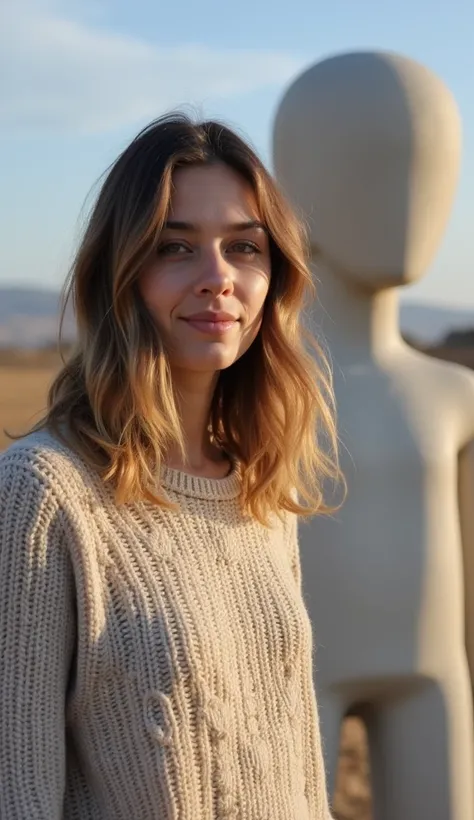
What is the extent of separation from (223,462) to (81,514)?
0.33m

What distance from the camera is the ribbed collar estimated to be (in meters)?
1.34

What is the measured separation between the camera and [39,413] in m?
1.54

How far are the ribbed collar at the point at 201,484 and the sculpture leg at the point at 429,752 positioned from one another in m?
1.07

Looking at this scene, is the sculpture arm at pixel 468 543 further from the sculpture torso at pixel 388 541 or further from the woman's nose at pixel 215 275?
the woman's nose at pixel 215 275

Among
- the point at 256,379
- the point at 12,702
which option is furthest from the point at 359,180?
the point at 12,702

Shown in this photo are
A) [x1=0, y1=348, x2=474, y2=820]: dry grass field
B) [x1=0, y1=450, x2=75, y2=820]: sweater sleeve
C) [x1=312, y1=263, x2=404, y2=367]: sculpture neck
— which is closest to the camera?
[x1=0, y1=450, x2=75, y2=820]: sweater sleeve

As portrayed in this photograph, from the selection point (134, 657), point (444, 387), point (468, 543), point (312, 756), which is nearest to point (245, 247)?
point (134, 657)

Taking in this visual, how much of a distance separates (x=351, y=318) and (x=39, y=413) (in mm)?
1042

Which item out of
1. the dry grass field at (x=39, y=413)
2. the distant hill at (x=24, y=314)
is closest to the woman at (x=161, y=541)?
the dry grass field at (x=39, y=413)

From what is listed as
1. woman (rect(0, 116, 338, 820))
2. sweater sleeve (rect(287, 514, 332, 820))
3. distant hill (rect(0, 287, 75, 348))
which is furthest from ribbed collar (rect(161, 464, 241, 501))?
distant hill (rect(0, 287, 75, 348))

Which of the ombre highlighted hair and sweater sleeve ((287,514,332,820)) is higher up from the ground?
the ombre highlighted hair

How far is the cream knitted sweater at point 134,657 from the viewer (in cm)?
115

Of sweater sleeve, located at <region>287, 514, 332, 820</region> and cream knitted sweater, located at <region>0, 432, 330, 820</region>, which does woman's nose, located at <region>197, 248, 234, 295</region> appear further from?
sweater sleeve, located at <region>287, 514, 332, 820</region>

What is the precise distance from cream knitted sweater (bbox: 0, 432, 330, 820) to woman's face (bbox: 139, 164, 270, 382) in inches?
6.1
